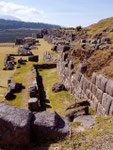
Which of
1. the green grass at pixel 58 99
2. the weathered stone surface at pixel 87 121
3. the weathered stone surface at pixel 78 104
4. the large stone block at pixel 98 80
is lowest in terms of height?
the green grass at pixel 58 99

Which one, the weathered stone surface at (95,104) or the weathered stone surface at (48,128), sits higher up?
the weathered stone surface at (48,128)

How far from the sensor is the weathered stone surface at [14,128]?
6773 millimetres

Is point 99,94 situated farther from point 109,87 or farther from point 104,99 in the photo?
point 109,87

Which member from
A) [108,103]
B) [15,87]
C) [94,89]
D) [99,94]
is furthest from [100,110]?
[15,87]

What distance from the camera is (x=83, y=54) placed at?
16.3 metres

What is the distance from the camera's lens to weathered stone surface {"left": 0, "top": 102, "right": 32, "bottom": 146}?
6773 millimetres

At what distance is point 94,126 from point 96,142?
130cm

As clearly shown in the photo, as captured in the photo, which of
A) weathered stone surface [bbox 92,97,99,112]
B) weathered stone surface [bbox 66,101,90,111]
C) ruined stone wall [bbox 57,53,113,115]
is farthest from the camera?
weathered stone surface [bbox 66,101,90,111]

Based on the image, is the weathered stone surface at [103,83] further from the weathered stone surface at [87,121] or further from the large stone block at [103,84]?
the weathered stone surface at [87,121]

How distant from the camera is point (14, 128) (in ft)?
22.2

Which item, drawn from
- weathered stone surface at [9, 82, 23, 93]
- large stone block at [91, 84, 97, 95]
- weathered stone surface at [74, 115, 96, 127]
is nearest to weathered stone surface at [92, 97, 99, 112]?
large stone block at [91, 84, 97, 95]

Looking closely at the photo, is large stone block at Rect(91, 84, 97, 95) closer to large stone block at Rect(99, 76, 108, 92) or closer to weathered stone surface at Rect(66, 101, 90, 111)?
large stone block at Rect(99, 76, 108, 92)

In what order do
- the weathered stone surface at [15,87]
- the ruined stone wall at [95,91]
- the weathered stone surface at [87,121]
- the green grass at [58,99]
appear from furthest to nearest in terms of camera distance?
1. the weathered stone surface at [15,87]
2. the green grass at [58,99]
3. the ruined stone wall at [95,91]
4. the weathered stone surface at [87,121]

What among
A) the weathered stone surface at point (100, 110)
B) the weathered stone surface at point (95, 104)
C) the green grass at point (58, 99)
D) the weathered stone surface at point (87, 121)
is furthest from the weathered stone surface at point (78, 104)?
the weathered stone surface at point (87, 121)
